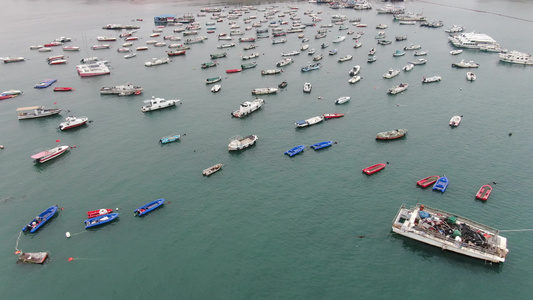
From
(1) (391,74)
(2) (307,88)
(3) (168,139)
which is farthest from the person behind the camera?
(1) (391,74)

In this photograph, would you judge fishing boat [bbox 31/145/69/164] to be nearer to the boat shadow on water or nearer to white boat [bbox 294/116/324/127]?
white boat [bbox 294/116/324/127]

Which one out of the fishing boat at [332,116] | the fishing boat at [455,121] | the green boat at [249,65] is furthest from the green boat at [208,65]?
the fishing boat at [455,121]

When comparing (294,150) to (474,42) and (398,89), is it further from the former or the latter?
(474,42)

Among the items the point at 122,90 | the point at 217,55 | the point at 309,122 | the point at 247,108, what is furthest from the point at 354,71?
the point at 122,90

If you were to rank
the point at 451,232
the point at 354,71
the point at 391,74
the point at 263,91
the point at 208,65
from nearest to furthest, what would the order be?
the point at 451,232
the point at 263,91
the point at 391,74
the point at 354,71
the point at 208,65

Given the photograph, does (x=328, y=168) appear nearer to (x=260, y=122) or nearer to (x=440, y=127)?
(x=260, y=122)
